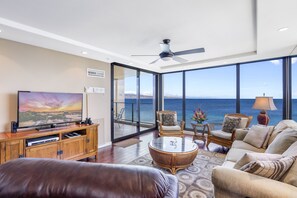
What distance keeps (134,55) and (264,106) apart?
3273mm

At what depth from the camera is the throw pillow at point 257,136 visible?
267 centimetres

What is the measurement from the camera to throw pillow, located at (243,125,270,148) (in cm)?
267

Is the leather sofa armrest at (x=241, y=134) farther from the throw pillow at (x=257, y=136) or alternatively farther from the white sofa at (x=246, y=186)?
the white sofa at (x=246, y=186)

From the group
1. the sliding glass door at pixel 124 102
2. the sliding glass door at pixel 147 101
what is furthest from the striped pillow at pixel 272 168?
the sliding glass door at pixel 147 101

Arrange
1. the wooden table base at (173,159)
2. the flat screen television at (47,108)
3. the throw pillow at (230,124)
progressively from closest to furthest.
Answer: the wooden table base at (173,159)
the flat screen television at (47,108)
the throw pillow at (230,124)

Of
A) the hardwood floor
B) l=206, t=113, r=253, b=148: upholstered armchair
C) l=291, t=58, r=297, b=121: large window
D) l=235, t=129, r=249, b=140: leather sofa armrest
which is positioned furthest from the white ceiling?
the hardwood floor

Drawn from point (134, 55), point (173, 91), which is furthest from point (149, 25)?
point (173, 91)

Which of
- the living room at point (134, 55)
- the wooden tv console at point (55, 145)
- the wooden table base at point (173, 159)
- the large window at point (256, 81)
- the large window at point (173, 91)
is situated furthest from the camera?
the large window at point (173, 91)

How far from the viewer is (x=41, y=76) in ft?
10.2

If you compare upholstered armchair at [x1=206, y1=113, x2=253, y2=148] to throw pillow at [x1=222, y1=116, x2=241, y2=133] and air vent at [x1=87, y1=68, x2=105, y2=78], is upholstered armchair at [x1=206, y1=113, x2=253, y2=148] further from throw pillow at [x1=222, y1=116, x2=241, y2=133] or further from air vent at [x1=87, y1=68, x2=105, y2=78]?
air vent at [x1=87, y1=68, x2=105, y2=78]

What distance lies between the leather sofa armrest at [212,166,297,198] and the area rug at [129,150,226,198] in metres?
0.77

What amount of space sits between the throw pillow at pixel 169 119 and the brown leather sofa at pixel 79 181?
4.17 m

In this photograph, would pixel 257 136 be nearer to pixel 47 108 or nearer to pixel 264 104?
pixel 264 104

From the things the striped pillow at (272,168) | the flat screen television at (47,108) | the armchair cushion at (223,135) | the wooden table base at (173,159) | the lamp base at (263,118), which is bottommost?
the wooden table base at (173,159)
